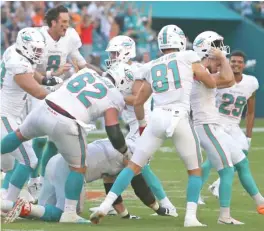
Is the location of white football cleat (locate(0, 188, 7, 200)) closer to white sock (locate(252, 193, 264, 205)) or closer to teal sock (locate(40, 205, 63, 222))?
teal sock (locate(40, 205, 63, 222))

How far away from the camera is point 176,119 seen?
7.54 m

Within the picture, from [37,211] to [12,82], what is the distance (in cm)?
141

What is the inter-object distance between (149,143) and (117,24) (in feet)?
42.8

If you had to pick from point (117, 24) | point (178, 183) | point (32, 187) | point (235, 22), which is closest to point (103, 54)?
point (117, 24)

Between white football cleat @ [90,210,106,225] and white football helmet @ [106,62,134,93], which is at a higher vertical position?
white football helmet @ [106,62,134,93]

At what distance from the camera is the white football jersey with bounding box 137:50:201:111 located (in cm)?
762

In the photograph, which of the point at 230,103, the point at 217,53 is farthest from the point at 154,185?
the point at 230,103

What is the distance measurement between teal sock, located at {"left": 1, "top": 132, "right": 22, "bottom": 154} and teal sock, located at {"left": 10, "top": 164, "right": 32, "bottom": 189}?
0.28m

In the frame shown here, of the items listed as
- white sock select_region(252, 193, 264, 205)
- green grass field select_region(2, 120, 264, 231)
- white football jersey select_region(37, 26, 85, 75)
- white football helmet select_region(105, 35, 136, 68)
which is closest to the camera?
green grass field select_region(2, 120, 264, 231)

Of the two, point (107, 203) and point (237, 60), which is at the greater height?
point (237, 60)

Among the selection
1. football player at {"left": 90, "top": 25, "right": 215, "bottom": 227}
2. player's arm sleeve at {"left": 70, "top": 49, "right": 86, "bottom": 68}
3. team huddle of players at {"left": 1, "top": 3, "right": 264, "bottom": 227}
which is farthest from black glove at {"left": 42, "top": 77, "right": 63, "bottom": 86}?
football player at {"left": 90, "top": 25, "right": 215, "bottom": 227}

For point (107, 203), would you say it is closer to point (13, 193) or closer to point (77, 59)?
point (13, 193)

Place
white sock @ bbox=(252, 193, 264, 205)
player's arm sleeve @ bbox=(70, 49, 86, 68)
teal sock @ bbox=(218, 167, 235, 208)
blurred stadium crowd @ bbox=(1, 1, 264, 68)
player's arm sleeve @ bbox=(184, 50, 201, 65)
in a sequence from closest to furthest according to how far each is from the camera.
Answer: player's arm sleeve @ bbox=(184, 50, 201, 65) < teal sock @ bbox=(218, 167, 235, 208) < white sock @ bbox=(252, 193, 264, 205) < player's arm sleeve @ bbox=(70, 49, 86, 68) < blurred stadium crowd @ bbox=(1, 1, 264, 68)

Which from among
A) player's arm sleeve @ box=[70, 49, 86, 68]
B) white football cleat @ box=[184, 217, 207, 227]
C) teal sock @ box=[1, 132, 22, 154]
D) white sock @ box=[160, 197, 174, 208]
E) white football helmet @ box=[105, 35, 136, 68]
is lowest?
white sock @ box=[160, 197, 174, 208]
